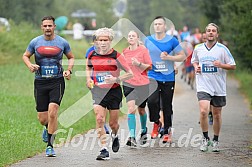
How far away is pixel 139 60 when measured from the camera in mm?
12984

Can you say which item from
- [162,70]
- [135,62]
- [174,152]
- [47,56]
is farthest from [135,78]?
[47,56]

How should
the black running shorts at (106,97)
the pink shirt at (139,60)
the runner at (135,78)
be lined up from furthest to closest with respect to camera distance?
the pink shirt at (139,60)
the runner at (135,78)
the black running shorts at (106,97)

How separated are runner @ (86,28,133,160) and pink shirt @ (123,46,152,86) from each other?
1.46 m

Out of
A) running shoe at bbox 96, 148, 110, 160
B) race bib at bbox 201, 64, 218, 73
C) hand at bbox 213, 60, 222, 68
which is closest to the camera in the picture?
running shoe at bbox 96, 148, 110, 160

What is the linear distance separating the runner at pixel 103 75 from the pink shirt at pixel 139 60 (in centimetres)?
146

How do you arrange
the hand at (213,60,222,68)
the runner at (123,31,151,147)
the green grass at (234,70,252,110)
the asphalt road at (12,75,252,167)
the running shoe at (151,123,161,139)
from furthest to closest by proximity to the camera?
the green grass at (234,70,252,110) < the running shoe at (151,123,161,139) < the runner at (123,31,151,147) < the hand at (213,60,222,68) < the asphalt road at (12,75,252,167)

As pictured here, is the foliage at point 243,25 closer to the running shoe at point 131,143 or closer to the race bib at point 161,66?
the race bib at point 161,66

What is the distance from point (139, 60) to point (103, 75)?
1.74 metres

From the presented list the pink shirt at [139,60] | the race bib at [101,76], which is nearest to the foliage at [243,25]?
the pink shirt at [139,60]

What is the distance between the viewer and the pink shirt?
13008 millimetres

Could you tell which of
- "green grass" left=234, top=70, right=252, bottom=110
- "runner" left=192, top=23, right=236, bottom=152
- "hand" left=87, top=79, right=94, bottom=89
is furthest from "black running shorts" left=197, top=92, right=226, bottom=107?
"green grass" left=234, top=70, right=252, bottom=110

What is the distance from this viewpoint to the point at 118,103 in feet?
38.2

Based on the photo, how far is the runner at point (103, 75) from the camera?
11.3 meters

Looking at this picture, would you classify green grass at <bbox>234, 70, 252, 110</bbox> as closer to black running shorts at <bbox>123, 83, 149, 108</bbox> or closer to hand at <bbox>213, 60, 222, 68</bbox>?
black running shorts at <bbox>123, 83, 149, 108</bbox>
